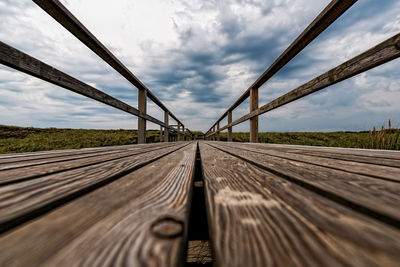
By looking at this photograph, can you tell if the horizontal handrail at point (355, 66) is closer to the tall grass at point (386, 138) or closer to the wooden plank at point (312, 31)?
the wooden plank at point (312, 31)

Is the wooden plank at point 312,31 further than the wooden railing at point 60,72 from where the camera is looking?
Yes

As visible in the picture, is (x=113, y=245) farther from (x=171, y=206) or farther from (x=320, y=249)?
(x=320, y=249)

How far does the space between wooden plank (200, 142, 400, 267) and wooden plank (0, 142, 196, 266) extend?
0.07 meters

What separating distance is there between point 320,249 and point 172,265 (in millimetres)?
199

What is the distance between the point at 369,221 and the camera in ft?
0.96

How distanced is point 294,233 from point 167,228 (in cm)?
20

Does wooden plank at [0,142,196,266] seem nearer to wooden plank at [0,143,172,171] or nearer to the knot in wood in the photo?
the knot in wood

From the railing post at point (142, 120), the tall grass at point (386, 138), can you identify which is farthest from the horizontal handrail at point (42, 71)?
the tall grass at point (386, 138)

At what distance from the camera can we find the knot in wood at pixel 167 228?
259 millimetres

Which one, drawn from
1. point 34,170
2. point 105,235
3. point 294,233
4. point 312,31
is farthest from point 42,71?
point 312,31

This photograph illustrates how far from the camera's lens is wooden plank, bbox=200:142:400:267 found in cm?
22

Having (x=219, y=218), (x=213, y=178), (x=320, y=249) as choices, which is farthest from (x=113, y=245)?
(x=213, y=178)

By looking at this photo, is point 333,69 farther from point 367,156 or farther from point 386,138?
point 386,138

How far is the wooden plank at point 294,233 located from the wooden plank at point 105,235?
7 centimetres
